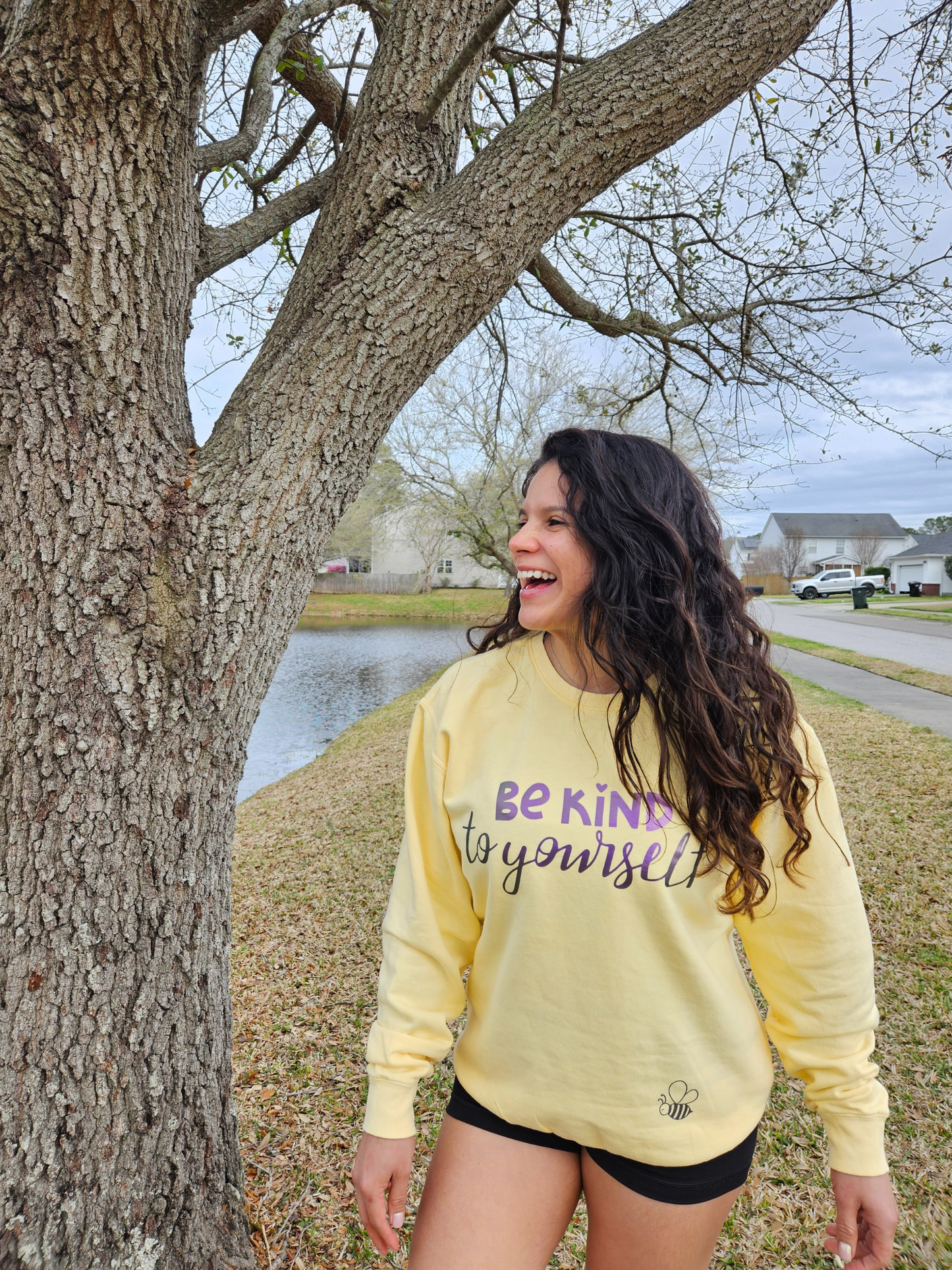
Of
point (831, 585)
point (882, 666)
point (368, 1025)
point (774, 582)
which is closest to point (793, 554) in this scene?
point (774, 582)

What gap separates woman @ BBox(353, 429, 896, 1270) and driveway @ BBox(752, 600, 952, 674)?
8.90 metres

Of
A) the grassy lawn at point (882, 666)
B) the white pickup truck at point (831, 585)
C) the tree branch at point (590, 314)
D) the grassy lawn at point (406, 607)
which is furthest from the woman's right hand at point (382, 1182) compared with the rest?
the white pickup truck at point (831, 585)

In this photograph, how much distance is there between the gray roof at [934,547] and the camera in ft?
134

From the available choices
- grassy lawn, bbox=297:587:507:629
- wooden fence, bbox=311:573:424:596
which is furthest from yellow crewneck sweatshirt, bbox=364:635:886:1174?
wooden fence, bbox=311:573:424:596

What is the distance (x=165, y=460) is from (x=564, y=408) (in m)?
12.5

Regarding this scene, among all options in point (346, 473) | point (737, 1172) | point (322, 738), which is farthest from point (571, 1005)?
point (322, 738)

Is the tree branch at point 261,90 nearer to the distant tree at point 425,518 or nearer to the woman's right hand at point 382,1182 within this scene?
the woman's right hand at point 382,1182

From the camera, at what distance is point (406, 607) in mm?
34375

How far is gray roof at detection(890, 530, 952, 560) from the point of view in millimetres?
40844

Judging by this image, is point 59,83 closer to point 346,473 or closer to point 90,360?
point 90,360

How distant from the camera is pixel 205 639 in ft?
5.52

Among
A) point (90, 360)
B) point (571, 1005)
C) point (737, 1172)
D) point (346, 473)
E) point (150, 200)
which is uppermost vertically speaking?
point (150, 200)

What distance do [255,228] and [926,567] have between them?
48047 mm

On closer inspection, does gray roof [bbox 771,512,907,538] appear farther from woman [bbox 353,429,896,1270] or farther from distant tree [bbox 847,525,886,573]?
woman [bbox 353,429,896,1270]
